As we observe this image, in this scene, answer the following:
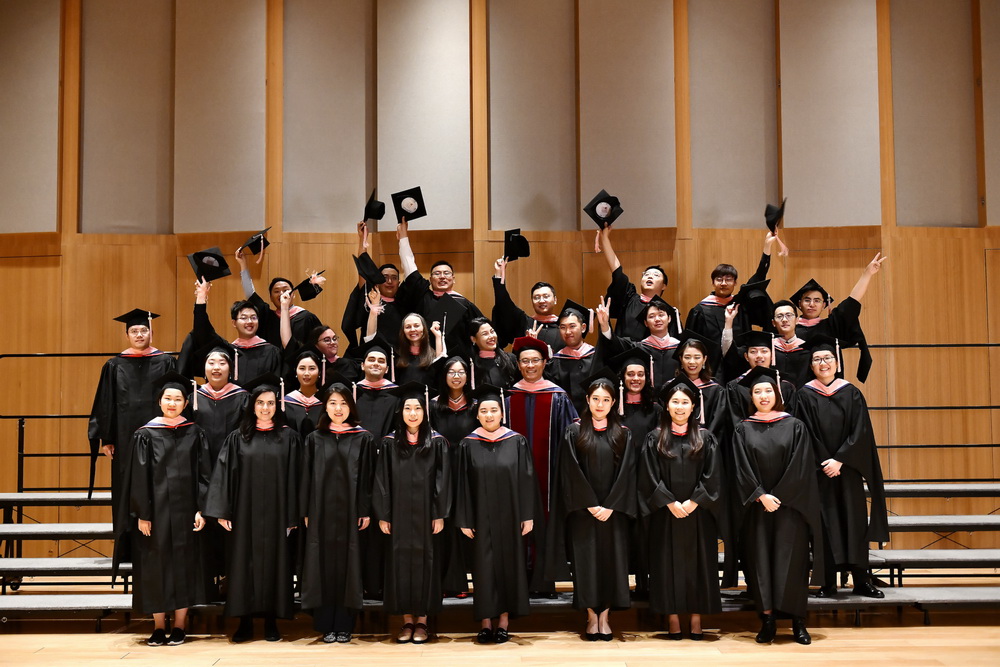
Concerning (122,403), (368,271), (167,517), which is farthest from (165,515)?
(368,271)

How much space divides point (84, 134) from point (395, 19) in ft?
9.47

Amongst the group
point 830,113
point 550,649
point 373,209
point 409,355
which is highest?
point 830,113

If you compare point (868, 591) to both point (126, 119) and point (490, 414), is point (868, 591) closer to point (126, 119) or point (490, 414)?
point (490, 414)

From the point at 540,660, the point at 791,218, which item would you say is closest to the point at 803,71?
the point at 791,218

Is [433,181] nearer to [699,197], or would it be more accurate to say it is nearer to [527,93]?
[527,93]

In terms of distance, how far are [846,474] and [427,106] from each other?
461cm

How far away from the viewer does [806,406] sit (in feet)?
18.4

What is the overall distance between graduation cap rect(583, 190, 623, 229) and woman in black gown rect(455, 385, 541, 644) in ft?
7.81

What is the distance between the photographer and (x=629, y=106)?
26.3 ft

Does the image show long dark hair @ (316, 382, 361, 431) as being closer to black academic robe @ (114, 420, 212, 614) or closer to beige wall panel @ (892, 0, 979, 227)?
black academic robe @ (114, 420, 212, 614)

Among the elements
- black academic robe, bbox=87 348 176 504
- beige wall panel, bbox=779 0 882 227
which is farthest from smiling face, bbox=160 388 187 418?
beige wall panel, bbox=779 0 882 227

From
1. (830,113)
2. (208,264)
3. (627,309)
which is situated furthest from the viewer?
(830,113)

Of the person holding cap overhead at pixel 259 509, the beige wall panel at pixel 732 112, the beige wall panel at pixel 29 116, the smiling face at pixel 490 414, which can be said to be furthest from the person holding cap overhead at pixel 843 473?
the beige wall panel at pixel 29 116

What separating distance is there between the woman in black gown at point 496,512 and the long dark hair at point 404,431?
22cm
